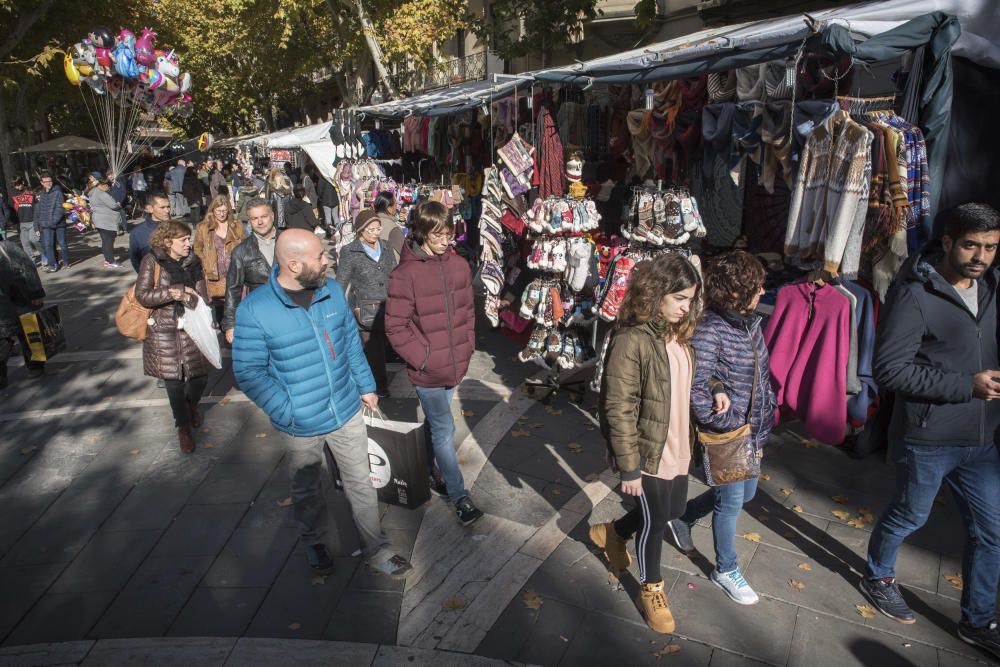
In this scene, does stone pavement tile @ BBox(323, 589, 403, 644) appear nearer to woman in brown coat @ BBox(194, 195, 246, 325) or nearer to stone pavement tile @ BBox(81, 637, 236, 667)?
stone pavement tile @ BBox(81, 637, 236, 667)

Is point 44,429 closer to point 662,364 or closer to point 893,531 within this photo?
point 662,364

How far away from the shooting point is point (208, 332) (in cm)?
537

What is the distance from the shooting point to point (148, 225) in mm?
7039

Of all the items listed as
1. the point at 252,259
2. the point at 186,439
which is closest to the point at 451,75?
the point at 252,259

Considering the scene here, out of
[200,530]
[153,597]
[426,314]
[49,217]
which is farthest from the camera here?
[49,217]

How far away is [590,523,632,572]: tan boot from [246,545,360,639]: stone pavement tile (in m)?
1.45

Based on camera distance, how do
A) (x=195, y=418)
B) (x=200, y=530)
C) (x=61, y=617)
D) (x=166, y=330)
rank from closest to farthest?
1. (x=61, y=617)
2. (x=200, y=530)
3. (x=166, y=330)
4. (x=195, y=418)

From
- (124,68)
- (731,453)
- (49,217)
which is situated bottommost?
(731,453)

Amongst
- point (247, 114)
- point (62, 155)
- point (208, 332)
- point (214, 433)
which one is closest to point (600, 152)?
point (208, 332)

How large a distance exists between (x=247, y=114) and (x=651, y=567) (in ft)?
140

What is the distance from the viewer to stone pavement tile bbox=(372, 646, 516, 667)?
3248 millimetres

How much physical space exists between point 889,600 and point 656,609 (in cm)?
123

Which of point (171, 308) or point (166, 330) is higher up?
point (171, 308)

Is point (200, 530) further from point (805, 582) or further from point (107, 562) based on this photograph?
point (805, 582)
